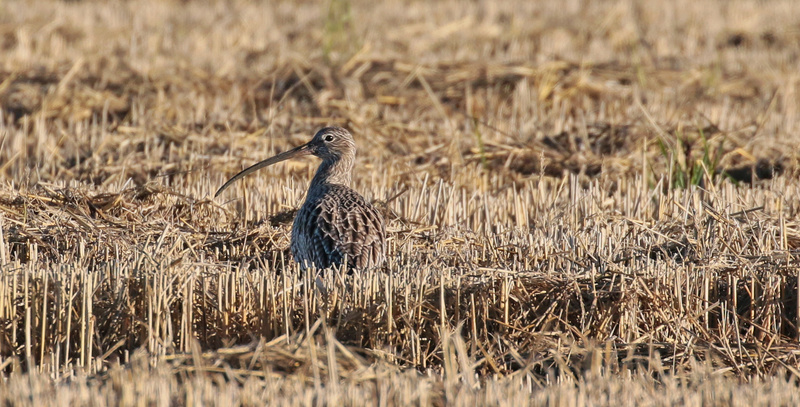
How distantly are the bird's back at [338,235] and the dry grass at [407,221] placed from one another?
0.16m

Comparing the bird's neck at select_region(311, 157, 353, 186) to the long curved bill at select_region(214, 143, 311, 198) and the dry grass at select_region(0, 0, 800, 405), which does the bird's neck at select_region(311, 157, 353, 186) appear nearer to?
the long curved bill at select_region(214, 143, 311, 198)

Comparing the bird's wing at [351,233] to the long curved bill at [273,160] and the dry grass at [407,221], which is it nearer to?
the dry grass at [407,221]

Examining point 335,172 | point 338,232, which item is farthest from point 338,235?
point 335,172

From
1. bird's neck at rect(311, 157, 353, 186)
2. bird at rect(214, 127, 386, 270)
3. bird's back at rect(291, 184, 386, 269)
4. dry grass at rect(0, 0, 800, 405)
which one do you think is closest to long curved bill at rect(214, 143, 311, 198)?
bird's neck at rect(311, 157, 353, 186)

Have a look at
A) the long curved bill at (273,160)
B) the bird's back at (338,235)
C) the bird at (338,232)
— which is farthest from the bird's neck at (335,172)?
the bird's back at (338,235)

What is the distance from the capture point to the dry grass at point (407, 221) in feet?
13.7

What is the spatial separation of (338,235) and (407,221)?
1.03 metres

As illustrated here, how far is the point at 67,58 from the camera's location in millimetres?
12320

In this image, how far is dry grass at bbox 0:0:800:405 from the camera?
13.7ft

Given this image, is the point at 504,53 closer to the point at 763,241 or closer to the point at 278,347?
the point at 763,241

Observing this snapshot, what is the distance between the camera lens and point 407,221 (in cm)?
682

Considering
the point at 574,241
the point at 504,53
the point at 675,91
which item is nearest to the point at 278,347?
the point at 574,241

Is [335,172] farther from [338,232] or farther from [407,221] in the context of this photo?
[338,232]

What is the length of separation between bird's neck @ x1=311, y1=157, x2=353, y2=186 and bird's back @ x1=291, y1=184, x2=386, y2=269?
0.86m
